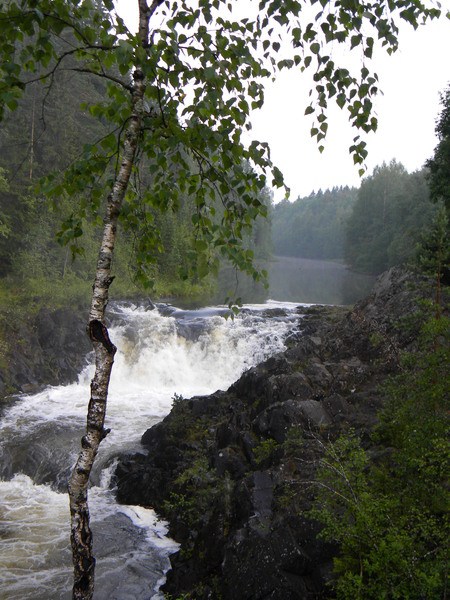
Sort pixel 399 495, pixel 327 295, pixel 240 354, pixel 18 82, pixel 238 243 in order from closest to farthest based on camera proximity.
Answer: pixel 18 82 < pixel 238 243 < pixel 399 495 < pixel 240 354 < pixel 327 295

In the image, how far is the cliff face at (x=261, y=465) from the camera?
22.9 ft

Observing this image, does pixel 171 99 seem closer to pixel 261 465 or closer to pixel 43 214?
pixel 261 465

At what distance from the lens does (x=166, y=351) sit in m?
22.3

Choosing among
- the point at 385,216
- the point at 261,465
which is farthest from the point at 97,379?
the point at 385,216

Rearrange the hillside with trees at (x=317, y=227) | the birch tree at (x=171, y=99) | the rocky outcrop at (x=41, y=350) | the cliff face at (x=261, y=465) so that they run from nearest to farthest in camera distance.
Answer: the birch tree at (x=171, y=99) → the cliff face at (x=261, y=465) → the rocky outcrop at (x=41, y=350) → the hillside with trees at (x=317, y=227)

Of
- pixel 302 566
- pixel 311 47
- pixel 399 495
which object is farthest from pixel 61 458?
pixel 311 47

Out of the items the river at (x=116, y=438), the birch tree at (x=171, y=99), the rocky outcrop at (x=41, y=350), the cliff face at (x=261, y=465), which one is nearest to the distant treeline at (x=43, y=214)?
the rocky outcrop at (x=41, y=350)

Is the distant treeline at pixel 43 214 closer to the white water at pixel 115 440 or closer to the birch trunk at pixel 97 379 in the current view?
the white water at pixel 115 440

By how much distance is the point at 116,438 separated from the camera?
46.4ft

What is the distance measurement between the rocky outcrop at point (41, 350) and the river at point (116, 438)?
700 mm

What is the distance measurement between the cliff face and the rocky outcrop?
7513 mm

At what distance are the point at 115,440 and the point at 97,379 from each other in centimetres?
1144

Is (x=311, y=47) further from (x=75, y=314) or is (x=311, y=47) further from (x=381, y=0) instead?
(x=75, y=314)

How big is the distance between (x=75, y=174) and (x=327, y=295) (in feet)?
136
